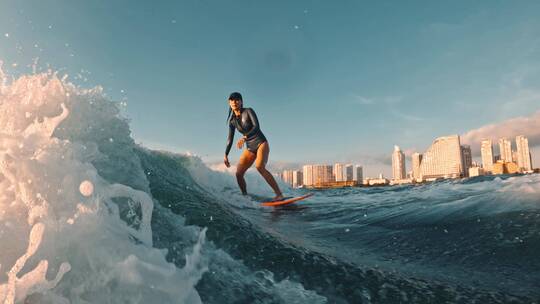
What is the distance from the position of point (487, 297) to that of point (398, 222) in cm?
274

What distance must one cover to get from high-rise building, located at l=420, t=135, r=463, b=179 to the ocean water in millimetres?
73553

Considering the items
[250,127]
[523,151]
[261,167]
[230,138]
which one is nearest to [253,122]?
[250,127]

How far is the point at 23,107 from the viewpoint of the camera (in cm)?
320

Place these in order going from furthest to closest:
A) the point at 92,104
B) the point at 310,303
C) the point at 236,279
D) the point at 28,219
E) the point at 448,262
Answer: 1. the point at 92,104
2. the point at 448,262
3. the point at 236,279
4. the point at 310,303
5. the point at 28,219

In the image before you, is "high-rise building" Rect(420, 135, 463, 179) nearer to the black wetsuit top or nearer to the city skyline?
the city skyline

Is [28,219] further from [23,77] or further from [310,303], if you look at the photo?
[23,77]

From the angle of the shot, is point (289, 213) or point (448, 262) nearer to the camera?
point (448, 262)

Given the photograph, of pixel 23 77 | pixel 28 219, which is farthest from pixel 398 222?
pixel 23 77

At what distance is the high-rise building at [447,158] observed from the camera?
69625 mm

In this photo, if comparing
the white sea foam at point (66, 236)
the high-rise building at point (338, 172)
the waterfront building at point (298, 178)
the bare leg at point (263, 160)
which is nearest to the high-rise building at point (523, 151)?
the high-rise building at point (338, 172)

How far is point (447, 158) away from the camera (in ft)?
235

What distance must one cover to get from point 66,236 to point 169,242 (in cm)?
109

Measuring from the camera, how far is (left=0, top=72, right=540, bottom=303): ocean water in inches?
80.0

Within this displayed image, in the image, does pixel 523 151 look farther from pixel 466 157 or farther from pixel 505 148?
pixel 466 157
